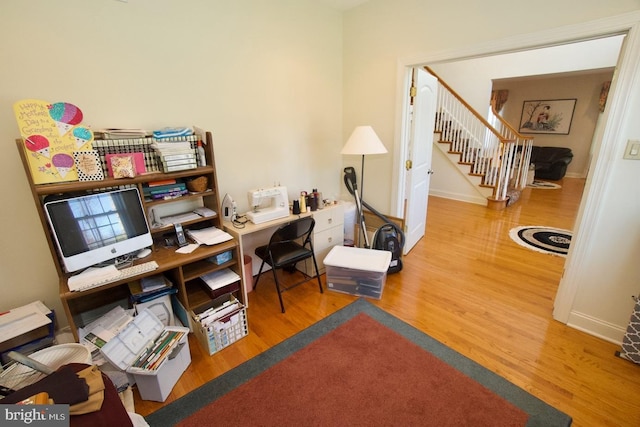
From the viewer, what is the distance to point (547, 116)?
734cm

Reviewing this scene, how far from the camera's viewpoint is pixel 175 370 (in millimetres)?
1673

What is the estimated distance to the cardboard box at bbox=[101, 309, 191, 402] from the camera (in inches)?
58.8

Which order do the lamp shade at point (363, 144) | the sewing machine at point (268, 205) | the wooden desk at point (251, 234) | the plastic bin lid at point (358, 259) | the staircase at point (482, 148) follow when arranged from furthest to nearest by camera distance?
1. the staircase at point (482, 148)
2. the lamp shade at point (363, 144)
3. the plastic bin lid at point (358, 259)
4. the sewing machine at point (268, 205)
5. the wooden desk at point (251, 234)

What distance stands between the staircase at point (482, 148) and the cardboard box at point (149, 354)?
5.15 m

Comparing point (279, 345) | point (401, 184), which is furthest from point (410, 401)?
point (401, 184)

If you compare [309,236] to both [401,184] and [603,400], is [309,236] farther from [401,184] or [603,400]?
[603,400]

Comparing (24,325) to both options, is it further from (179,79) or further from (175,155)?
(179,79)

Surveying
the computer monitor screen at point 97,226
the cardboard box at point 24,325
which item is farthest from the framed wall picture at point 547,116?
the cardboard box at point 24,325

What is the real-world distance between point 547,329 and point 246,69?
3.16 metres

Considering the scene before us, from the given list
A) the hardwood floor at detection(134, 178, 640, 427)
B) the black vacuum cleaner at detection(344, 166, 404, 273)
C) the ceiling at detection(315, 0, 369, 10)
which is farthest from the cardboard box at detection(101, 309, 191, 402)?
the ceiling at detection(315, 0, 369, 10)

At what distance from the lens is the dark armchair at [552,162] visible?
22.3ft

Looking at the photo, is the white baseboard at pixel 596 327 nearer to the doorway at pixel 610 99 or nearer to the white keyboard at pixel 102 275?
the doorway at pixel 610 99

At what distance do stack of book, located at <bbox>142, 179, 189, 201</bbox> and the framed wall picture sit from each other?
9.07 meters

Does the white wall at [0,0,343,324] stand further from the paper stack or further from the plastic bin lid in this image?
the plastic bin lid
